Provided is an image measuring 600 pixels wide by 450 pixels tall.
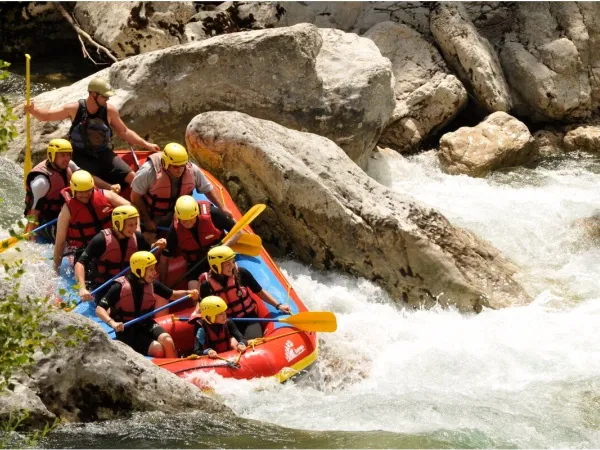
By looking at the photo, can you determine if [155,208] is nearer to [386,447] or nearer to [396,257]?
[396,257]

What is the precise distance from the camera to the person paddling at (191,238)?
731 cm

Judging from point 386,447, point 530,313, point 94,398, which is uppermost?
point 94,398

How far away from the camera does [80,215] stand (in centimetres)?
724

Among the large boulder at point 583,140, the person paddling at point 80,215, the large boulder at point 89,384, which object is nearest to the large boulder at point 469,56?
the large boulder at point 583,140

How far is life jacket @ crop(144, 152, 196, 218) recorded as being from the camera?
7723 millimetres

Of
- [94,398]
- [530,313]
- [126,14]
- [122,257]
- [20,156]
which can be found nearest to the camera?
[94,398]

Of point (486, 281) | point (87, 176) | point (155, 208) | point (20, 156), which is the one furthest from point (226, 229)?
point (20, 156)

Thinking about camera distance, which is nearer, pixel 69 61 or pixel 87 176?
pixel 87 176

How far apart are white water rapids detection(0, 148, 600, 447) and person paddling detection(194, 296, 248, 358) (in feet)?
1.20

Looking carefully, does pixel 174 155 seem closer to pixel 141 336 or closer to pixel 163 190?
pixel 163 190

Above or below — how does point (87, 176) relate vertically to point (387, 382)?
above

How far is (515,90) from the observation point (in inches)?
500

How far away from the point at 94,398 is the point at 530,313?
425 centimetres

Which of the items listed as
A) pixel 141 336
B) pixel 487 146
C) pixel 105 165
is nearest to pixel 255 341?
pixel 141 336
